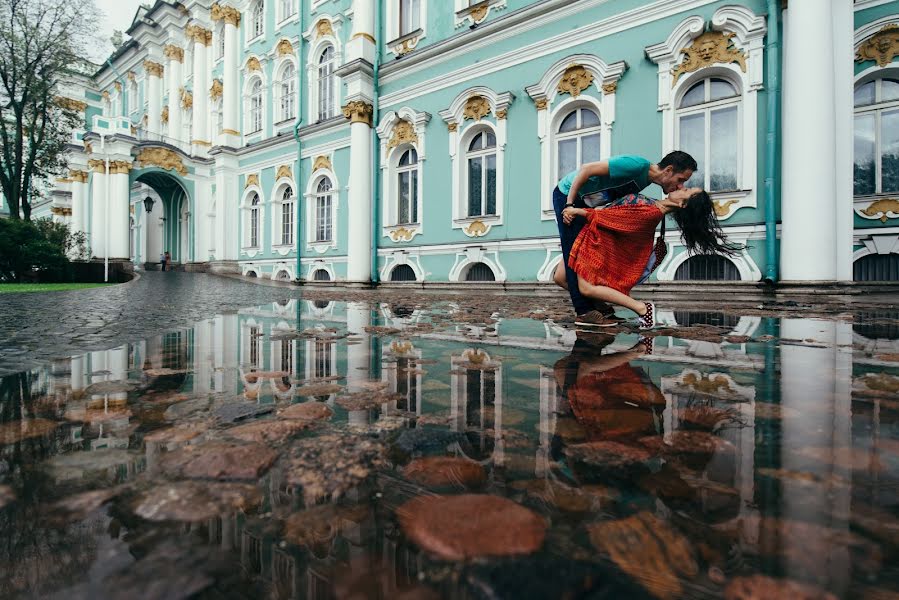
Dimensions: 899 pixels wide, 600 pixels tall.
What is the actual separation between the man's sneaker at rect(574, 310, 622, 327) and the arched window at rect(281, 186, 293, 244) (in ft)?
45.5

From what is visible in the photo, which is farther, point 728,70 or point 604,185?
point 728,70

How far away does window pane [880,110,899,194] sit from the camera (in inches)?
267

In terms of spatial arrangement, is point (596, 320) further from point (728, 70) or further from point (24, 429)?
point (728, 70)

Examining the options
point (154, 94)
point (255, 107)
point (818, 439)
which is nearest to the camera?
point (818, 439)

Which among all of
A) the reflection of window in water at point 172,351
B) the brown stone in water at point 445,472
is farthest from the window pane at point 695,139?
the brown stone in water at point 445,472

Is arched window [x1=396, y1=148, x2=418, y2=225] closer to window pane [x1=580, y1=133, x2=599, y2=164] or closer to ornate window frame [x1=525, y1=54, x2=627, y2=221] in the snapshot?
ornate window frame [x1=525, y1=54, x2=627, y2=221]

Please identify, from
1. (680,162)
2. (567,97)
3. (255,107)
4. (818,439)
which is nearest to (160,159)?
(255,107)

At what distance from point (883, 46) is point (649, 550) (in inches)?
372

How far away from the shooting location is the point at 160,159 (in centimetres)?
1812

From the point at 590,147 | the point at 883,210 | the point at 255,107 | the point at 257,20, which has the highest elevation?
the point at 257,20

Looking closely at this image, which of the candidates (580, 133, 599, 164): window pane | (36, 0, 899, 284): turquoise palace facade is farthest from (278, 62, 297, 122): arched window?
(580, 133, 599, 164): window pane

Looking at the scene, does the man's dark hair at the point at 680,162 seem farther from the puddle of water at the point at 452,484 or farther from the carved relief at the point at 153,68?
the carved relief at the point at 153,68

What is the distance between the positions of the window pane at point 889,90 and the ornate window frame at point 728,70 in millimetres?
1660

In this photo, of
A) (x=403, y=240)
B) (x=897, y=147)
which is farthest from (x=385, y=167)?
(x=897, y=147)
